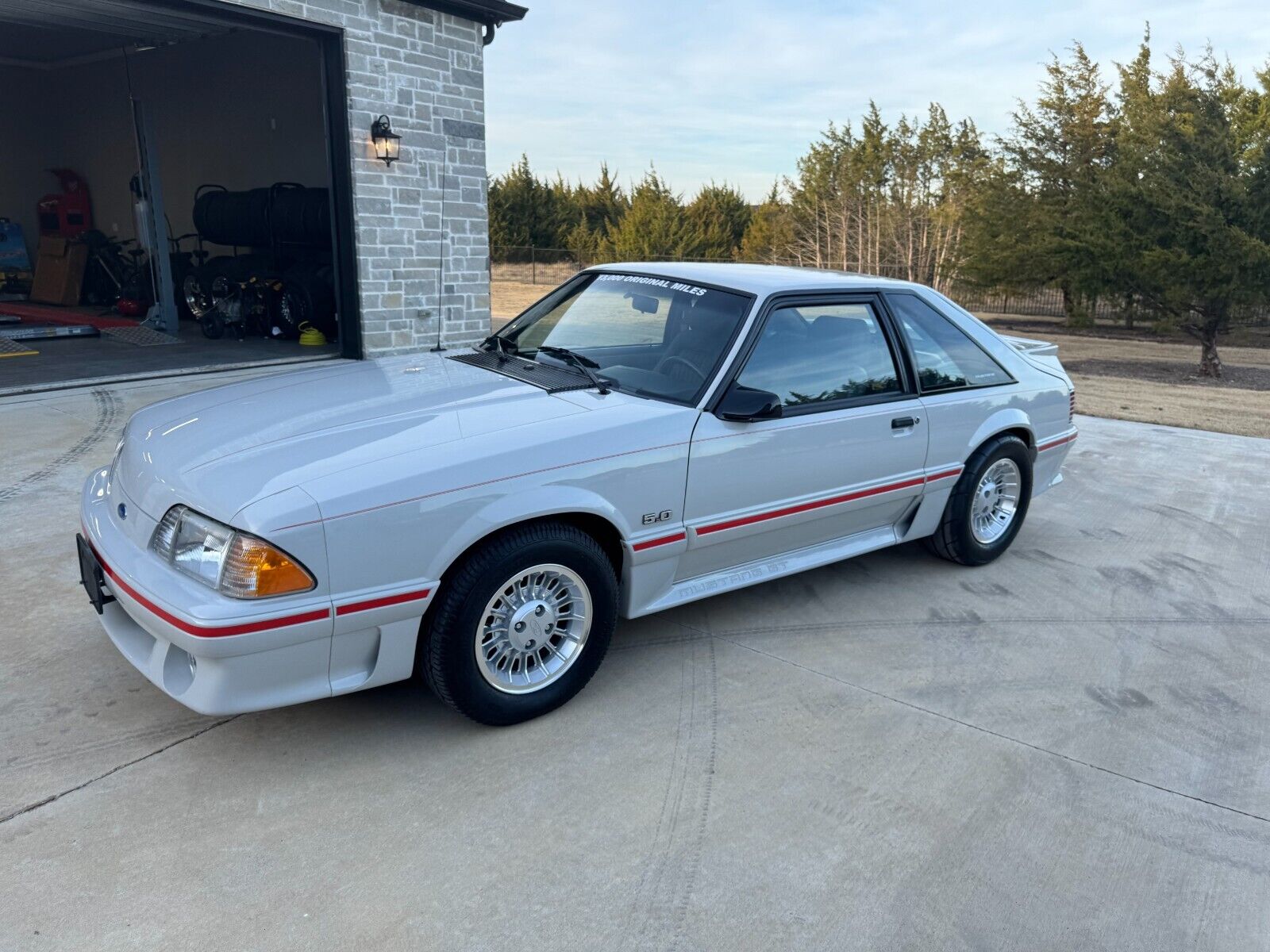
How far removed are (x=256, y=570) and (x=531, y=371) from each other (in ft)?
5.42

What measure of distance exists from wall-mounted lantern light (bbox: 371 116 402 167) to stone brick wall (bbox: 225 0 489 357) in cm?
7

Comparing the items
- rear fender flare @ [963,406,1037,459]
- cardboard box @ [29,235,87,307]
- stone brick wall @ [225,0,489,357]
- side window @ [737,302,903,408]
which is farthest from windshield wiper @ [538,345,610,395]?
cardboard box @ [29,235,87,307]

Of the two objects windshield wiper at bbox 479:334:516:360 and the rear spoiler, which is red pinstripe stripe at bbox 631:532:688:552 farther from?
the rear spoiler

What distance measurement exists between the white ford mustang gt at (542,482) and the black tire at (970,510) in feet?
0.05

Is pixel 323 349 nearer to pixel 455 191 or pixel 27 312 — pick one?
pixel 455 191

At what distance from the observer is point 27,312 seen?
15086 millimetres

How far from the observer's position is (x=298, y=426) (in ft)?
10.6

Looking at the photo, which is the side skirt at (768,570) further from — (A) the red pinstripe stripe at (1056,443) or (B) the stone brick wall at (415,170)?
(B) the stone brick wall at (415,170)

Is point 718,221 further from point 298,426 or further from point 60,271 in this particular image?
point 298,426

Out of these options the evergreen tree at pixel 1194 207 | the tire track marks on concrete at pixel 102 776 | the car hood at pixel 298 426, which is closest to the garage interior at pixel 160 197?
the car hood at pixel 298 426

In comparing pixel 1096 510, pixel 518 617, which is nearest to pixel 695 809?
pixel 518 617

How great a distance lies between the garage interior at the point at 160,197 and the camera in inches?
463

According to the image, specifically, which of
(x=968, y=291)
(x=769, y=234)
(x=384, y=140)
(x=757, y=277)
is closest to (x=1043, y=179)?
(x=968, y=291)

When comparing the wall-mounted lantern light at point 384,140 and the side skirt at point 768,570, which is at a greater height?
the wall-mounted lantern light at point 384,140
